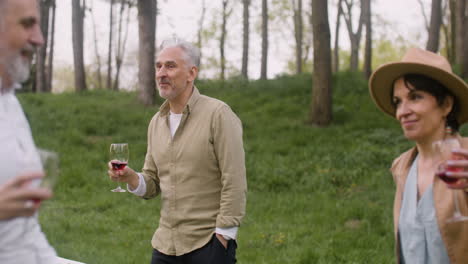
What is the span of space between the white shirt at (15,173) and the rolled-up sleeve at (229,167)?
56.8 inches

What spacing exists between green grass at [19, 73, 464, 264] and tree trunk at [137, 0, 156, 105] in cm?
54

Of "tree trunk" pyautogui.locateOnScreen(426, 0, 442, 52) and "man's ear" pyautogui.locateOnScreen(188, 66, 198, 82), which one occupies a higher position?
"tree trunk" pyautogui.locateOnScreen(426, 0, 442, 52)

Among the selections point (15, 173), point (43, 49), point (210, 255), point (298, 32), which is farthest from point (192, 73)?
point (298, 32)

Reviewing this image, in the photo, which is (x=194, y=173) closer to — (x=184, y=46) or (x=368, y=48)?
(x=184, y=46)

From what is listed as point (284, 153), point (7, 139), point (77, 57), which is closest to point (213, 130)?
point (7, 139)

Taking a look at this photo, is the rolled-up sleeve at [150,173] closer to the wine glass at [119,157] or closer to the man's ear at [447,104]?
the wine glass at [119,157]

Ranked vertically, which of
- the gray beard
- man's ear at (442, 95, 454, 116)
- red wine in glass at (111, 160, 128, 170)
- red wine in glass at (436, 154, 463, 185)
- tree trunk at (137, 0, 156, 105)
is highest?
tree trunk at (137, 0, 156, 105)

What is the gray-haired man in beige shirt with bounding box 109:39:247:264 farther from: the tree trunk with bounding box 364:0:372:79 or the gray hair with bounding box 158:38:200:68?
the tree trunk with bounding box 364:0:372:79

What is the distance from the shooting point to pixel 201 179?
11.1 ft

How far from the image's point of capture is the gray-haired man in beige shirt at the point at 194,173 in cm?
331

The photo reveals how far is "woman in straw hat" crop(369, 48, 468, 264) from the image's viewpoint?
229cm

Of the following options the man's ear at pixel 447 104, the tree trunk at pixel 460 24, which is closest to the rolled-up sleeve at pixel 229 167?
the man's ear at pixel 447 104

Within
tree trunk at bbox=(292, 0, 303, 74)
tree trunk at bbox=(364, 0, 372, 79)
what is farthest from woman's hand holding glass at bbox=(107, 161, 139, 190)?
tree trunk at bbox=(292, 0, 303, 74)

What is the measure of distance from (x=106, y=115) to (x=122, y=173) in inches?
408
